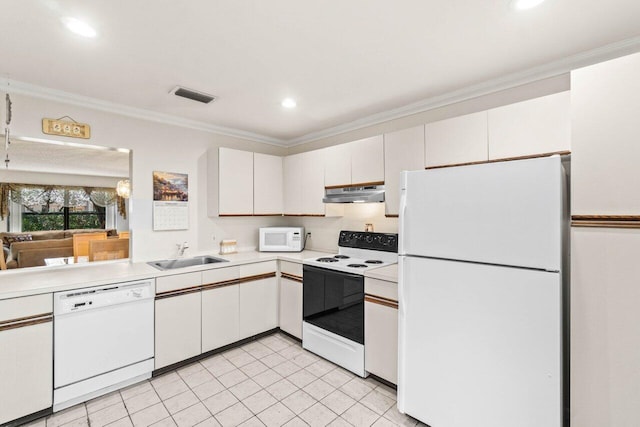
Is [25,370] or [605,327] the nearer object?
[605,327]

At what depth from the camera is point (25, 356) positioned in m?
1.94

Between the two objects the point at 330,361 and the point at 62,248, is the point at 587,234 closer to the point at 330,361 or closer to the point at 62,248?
the point at 330,361

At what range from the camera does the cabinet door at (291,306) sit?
3.09 meters

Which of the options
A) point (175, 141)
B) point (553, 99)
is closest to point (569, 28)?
point (553, 99)

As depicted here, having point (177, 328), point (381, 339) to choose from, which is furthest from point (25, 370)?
point (381, 339)

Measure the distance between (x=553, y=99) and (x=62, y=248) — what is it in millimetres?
7171

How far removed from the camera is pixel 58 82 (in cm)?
230

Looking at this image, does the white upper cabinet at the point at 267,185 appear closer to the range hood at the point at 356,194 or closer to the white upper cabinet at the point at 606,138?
the range hood at the point at 356,194

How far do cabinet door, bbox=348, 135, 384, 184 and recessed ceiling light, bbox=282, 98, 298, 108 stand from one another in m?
0.71

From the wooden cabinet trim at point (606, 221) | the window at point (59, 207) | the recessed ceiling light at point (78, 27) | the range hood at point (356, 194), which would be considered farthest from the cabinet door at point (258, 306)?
the window at point (59, 207)

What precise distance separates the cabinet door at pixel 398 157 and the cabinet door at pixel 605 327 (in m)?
1.29

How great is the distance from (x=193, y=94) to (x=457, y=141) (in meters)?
2.27

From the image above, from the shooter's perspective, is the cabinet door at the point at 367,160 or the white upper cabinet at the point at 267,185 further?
the white upper cabinet at the point at 267,185

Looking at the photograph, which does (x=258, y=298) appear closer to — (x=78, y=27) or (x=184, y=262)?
(x=184, y=262)
